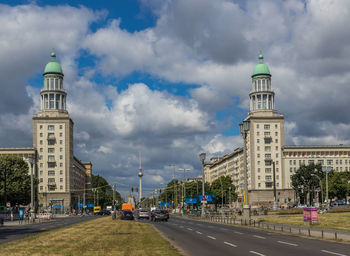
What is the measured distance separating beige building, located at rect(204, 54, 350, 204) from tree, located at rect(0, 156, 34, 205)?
74.6 metres

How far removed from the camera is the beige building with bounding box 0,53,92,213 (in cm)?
15325

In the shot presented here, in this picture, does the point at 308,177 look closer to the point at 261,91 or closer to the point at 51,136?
the point at 261,91

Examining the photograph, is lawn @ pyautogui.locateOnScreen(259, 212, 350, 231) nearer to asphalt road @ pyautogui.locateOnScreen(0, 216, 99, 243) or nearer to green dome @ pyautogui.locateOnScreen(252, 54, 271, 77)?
asphalt road @ pyautogui.locateOnScreen(0, 216, 99, 243)

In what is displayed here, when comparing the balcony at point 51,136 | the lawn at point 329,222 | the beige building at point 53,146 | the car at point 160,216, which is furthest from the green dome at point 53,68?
the lawn at point 329,222

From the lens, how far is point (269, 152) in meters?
162

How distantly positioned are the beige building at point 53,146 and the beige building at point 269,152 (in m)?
55.7

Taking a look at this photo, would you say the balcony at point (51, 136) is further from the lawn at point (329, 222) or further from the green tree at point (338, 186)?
the lawn at point (329, 222)

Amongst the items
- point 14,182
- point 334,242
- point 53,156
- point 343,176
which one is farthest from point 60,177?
point 334,242

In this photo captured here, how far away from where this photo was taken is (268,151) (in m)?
162

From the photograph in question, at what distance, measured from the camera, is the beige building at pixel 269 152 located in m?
158

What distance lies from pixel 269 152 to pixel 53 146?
227 feet

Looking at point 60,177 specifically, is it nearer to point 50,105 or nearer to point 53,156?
point 53,156

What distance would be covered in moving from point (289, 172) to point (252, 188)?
16.2 metres

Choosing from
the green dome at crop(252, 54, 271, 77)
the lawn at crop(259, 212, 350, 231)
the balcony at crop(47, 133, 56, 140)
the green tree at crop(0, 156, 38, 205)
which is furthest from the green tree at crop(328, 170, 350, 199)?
the balcony at crop(47, 133, 56, 140)
